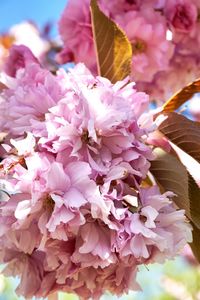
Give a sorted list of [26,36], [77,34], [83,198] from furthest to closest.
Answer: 1. [26,36]
2. [77,34]
3. [83,198]

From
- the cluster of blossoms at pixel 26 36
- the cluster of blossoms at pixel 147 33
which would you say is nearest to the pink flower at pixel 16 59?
the cluster of blossoms at pixel 147 33

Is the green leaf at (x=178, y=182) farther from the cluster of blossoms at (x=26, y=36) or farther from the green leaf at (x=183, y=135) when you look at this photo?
the cluster of blossoms at (x=26, y=36)

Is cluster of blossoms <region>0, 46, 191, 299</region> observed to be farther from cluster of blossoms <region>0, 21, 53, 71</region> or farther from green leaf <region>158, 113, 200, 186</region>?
cluster of blossoms <region>0, 21, 53, 71</region>

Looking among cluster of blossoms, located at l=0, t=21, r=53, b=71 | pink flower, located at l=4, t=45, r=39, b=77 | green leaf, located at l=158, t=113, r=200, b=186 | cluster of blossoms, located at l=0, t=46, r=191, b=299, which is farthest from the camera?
cluster of blossoms, located at l=0, t=21, r=53, b=71

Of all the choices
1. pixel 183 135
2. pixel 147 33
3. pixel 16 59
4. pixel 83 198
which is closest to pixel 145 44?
pixel 147 33

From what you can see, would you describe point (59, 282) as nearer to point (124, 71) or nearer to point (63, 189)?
point (63, 189)

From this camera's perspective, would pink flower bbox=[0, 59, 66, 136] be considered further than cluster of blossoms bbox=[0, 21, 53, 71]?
No

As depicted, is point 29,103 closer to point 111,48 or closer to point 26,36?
point 111,48

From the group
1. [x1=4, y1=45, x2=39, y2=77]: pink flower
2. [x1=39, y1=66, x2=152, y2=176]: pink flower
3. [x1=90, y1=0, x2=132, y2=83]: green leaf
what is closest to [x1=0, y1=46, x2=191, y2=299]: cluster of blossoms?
[x1=39, y1=66, x2=152, y2=176]: pink flower
